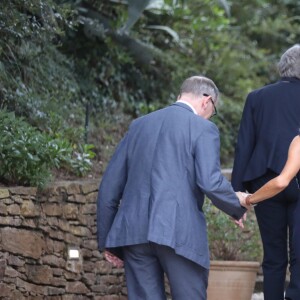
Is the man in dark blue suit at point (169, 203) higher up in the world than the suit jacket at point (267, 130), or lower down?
lower down

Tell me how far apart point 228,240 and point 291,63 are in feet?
6.80

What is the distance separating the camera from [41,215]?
6.32 meters

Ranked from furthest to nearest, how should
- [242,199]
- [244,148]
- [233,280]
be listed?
[233,280] < [244,148] < [242,199]

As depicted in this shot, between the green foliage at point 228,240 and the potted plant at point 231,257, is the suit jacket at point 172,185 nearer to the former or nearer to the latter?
the potted plant at point 231,257

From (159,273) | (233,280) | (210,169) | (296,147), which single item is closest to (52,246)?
(233,280)

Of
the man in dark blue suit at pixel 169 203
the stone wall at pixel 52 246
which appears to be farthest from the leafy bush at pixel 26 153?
the man in dark blue suit at pixel 169 203

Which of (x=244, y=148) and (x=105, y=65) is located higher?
(x=105, y=65)

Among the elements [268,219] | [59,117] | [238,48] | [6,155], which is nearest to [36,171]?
[6,155]

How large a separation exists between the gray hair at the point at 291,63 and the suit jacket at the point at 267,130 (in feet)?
0.15

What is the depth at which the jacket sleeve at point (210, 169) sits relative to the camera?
4.36 m

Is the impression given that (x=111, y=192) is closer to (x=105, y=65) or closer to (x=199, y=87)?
(x=199, y=87)

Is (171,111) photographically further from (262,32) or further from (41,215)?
(262,32)

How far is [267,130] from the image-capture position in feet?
17.6

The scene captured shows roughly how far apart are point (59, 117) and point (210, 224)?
1566 millimetres
